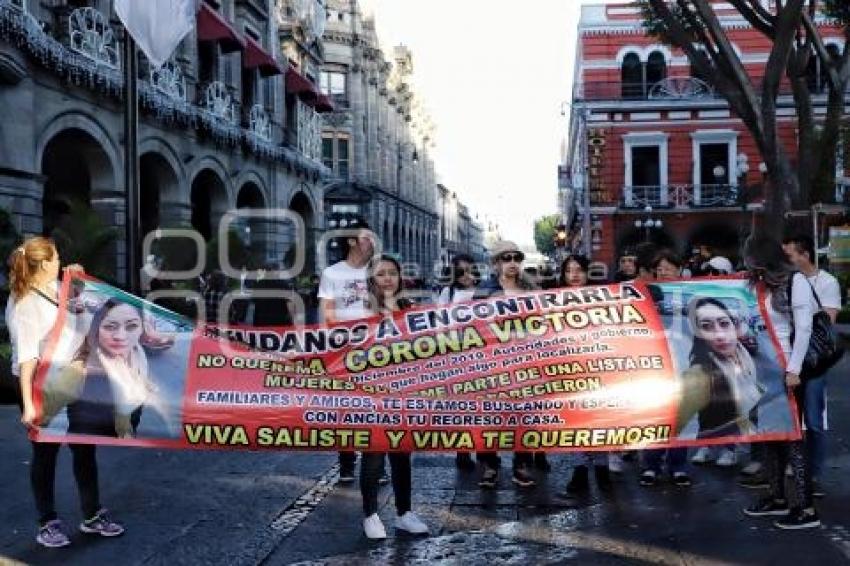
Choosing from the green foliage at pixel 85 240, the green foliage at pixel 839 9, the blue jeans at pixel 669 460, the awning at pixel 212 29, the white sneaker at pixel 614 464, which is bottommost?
the white sneaker at pixel 614 464

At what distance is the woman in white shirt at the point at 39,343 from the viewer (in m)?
5.58

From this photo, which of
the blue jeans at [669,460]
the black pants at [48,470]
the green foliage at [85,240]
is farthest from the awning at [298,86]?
the black pants at [48,470]

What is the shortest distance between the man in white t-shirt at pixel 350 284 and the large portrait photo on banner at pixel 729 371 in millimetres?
2147

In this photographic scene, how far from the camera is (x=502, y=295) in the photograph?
6.79m

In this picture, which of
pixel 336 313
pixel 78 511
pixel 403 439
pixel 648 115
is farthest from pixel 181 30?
pixel 648 115

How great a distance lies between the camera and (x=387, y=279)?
20.9ft

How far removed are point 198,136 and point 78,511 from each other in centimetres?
1945

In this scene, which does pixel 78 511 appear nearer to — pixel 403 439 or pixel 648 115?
pixel 403 439

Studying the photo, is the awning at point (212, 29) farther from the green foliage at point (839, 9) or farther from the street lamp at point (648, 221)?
the street lamp at point (648, 221)

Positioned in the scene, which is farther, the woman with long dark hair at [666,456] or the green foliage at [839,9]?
the green foliage at [839,9]

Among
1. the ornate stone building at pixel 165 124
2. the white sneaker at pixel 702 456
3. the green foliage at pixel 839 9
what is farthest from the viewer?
the green foliage at pixel 839 9

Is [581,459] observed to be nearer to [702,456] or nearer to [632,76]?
[702,456]

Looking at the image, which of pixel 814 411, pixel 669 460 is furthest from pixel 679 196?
pixel 814 411

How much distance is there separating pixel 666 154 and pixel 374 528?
38.9 meters
